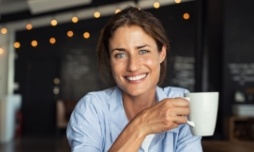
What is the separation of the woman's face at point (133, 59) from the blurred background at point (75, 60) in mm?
4794

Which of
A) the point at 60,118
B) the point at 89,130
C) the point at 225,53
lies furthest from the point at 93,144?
the point at 60,118

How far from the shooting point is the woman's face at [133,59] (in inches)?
38.7

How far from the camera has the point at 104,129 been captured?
1.05 metres

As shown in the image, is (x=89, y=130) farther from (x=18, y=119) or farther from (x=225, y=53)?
(x=18, y=119)

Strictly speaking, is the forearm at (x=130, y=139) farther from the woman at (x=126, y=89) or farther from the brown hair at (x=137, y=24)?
the brown hair at (x=137, y=24)

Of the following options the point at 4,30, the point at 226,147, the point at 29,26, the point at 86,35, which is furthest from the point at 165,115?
the point at 29,26

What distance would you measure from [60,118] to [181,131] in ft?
22.9

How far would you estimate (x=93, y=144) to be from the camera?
3.24 ft

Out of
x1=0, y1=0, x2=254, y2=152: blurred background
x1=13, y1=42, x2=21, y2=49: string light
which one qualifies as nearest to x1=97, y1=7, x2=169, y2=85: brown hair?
x1=0, y1=0, x2=254, y2=152: blurred background

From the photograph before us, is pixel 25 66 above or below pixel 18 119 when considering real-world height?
above

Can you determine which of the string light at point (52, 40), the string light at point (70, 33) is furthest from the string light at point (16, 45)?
the string light at point (70, 33)

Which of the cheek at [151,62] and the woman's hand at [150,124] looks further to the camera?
the cheek at [151,62]

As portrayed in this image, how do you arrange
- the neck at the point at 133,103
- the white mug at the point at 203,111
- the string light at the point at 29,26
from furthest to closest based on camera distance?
1. the string light at the point at 29,26
2. the neck at the point at 133,103
3. the white mug at the point at 203,111

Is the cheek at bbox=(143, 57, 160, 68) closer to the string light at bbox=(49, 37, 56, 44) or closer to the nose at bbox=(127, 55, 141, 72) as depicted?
the nose at bbox=(127, 55, 141, 72)
